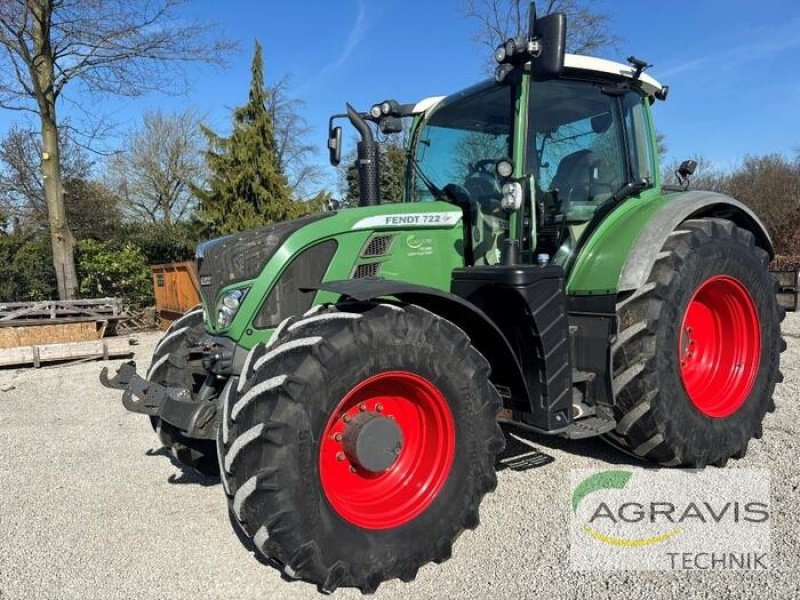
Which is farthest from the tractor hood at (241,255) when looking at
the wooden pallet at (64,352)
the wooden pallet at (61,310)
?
the wooden pallet at (61,310)

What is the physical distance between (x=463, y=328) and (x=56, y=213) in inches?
471

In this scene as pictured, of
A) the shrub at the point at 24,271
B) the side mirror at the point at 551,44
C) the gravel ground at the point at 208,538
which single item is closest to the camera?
the gravel ground at the point at 208,538

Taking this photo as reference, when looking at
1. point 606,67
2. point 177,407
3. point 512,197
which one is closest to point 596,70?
point 606,67

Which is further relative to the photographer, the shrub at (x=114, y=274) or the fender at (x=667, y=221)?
the shrub at (x=114, y=274)

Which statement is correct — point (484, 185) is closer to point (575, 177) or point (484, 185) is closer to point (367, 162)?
point (575, 177)

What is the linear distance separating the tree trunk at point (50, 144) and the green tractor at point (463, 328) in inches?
406

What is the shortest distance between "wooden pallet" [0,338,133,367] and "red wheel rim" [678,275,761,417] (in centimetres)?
808

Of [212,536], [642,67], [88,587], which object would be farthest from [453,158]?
[88,587]

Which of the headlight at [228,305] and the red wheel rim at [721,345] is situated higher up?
the headlight at [228,305]

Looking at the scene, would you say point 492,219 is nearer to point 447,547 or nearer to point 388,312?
point 388,312

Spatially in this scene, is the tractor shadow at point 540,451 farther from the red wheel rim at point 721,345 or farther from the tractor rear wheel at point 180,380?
the tractor rear wheel at point 180,380

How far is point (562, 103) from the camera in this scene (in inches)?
156

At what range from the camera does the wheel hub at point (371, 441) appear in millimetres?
2863

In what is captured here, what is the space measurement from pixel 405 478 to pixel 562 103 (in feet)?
8.33
